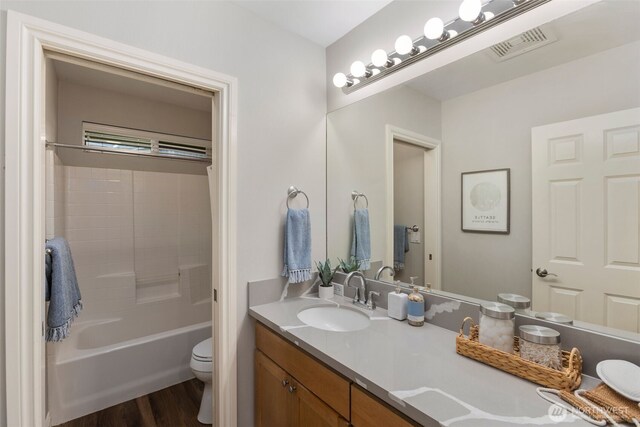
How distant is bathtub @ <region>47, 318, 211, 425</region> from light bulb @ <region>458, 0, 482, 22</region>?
271cm

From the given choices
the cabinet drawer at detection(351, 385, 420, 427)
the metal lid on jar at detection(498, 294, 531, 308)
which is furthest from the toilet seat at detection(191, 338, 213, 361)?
the metal lid on jar at detection(498, 294, 531, 308)

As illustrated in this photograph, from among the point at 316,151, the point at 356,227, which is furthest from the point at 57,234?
the point at 356,227

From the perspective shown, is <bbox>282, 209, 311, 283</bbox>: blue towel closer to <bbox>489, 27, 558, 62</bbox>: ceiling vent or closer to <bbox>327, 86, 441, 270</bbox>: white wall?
<bbox>327, 86, 441, 270</bbox>: white wall

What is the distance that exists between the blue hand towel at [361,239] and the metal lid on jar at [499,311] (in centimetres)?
75

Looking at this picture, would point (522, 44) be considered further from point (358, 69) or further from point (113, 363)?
point (113, 363)

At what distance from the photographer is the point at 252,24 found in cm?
159

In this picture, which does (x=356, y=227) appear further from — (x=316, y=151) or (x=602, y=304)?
(x=602, y=304)

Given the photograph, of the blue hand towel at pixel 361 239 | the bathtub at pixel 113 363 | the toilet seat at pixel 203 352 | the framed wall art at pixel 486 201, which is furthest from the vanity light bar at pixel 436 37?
the bathtub at pixel 113 363

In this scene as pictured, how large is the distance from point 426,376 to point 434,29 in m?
1.33

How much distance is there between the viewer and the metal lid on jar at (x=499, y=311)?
0.99m

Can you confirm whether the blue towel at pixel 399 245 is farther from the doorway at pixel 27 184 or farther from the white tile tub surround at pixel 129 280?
the white tile tub surround at pixel 129 280

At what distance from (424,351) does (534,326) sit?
14.7 inches

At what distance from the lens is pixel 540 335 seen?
2.95ft

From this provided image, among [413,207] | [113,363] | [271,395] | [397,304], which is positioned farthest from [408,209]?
[113,363]
